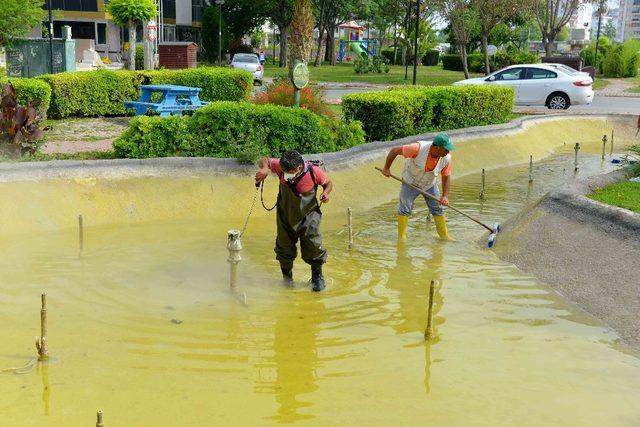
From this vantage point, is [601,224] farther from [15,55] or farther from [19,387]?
[15,55]

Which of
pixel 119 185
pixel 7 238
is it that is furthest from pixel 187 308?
pixel 119 185

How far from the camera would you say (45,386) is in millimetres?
5746

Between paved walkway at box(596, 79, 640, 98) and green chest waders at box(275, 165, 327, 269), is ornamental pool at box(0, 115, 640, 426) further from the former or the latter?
paved walkway at box(596, 79, 640, 98)

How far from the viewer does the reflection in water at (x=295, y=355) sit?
222 inches

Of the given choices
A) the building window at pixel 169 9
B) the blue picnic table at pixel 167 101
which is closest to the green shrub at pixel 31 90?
the blue picnic table at pixel 167 101

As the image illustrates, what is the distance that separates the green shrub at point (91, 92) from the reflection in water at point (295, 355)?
12053 mm

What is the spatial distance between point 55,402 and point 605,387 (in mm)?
4023

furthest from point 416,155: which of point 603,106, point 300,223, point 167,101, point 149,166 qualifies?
point 603,106

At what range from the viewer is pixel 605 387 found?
6.01m

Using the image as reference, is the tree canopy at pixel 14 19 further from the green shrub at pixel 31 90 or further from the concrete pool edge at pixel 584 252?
the concrete pool edge at pixel 584 252

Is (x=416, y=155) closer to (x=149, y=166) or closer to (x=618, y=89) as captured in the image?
(x=149, y=166)

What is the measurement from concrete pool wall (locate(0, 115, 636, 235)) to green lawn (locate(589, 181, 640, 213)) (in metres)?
3.72

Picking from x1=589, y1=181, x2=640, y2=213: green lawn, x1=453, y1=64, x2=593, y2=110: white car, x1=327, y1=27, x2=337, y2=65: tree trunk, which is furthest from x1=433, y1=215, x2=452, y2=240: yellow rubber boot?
x1=327, y1=27, x2=337, y2=65: tree trunk

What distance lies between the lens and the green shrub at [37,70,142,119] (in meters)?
18.0
